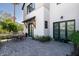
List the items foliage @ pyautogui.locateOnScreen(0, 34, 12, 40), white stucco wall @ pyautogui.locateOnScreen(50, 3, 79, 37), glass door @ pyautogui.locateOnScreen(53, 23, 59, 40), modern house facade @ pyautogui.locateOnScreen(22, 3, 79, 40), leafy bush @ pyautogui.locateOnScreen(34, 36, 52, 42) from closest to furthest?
foliage @ pyautogui.locateOnScreen(0, 34, 12, 40)
leafy bush @ pyautogui.locateOnScreen(34, 36, 52, 42)
white stucco wall @ pyautogui.locateOnScreen(50, 3, 79, 37)
modern house facade @ pyautogui.locateOnScreen(22, 3, 79, 40)
glass door @ pyautogui.locateOnScreen(53, 23, 59, 40)

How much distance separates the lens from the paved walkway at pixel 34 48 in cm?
584

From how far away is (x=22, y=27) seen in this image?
622 centimetres

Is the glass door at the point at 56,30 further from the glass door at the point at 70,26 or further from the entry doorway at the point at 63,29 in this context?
the glass door at the point at 70,26

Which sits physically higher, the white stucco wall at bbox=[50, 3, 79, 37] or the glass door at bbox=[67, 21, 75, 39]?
the white stucco wall at bbox=[50, 3, 79, 37]

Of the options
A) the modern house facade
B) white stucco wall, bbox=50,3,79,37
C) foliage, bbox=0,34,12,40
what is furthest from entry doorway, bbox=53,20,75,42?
foliage, bbox=0,34,12,40

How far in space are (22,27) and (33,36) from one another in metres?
0.92

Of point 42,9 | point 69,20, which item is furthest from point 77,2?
point 42,9

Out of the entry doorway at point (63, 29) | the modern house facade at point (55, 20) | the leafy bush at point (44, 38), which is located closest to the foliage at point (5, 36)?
the modern house facade at point (55, 20)

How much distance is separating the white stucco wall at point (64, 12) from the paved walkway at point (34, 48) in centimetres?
76

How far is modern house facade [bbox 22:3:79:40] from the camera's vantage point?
659cm

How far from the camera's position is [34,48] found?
6191mm

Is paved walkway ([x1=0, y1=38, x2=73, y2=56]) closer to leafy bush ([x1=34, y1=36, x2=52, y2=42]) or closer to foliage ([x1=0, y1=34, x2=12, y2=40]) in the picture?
leafy bush ([x1=34, y1=36, x2=52, y2=42])

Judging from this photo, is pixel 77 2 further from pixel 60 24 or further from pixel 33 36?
pixel 33 36

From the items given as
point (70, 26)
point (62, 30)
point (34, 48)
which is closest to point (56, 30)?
point (62, 30)
